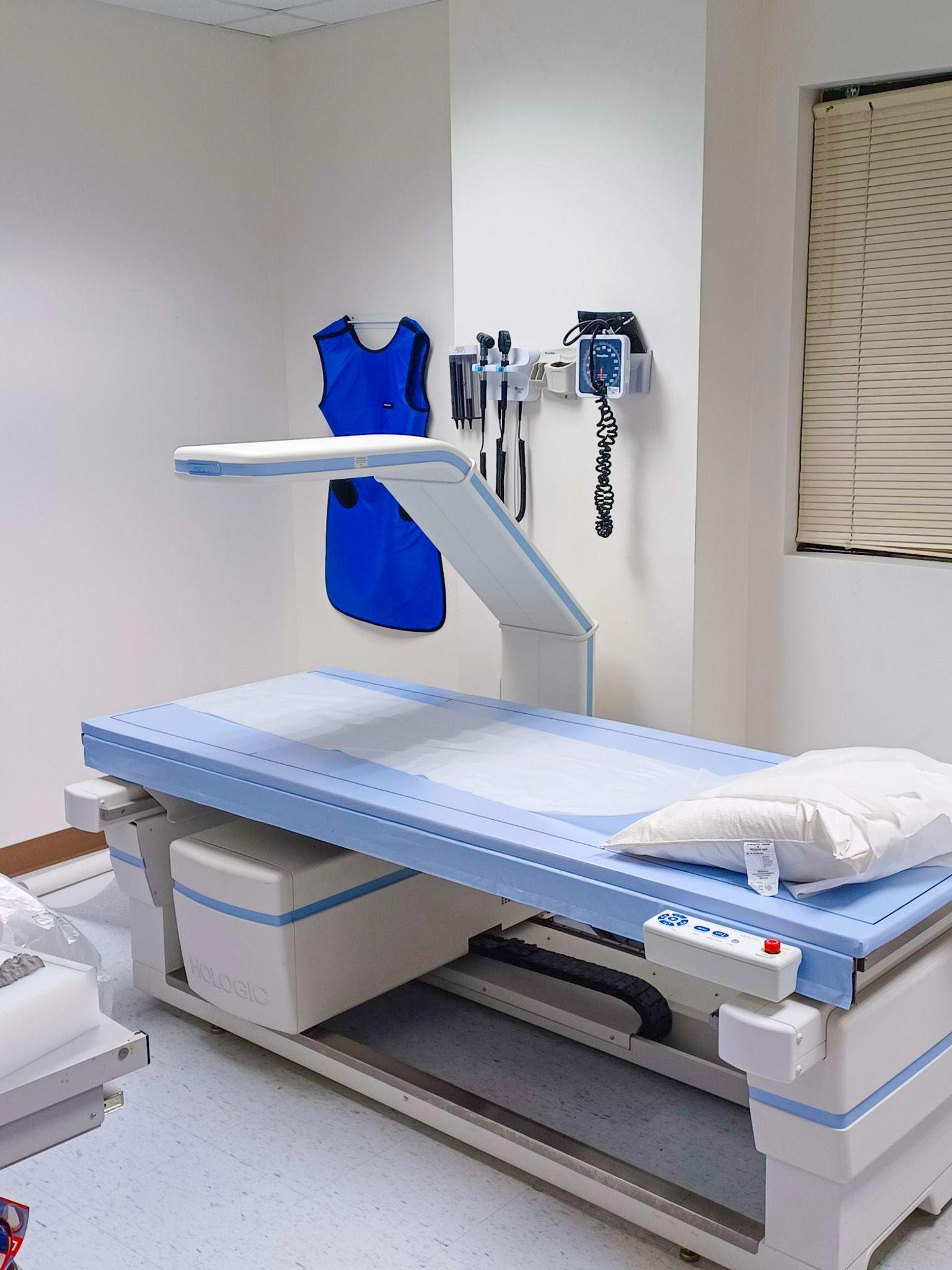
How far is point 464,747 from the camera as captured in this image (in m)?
2.70

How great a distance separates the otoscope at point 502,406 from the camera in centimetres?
337

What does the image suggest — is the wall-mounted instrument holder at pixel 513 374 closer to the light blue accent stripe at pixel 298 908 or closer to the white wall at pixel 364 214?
the white wall at pixel 364 214

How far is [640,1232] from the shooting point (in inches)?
86.1

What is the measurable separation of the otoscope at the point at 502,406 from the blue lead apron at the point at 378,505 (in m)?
0.62

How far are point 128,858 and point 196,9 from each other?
8.27 ft

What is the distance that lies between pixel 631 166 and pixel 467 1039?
83.4 inches

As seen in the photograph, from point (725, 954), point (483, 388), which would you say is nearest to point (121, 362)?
point (483, 388)

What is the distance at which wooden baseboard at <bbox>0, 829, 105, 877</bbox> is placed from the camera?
382 cm

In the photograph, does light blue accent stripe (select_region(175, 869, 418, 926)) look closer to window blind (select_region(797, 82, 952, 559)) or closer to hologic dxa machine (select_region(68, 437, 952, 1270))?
hologic dxa machine (select_region(68, 437, 952, 1270))

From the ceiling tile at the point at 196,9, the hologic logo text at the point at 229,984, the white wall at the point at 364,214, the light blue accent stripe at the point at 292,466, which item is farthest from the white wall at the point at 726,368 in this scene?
the ceiling tile at the point at 196,9

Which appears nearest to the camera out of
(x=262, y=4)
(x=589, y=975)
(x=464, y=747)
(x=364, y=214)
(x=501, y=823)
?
(x=501, y=823)

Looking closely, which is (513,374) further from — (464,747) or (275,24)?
(275,24)

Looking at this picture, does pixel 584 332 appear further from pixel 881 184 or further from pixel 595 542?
pixel 881 184

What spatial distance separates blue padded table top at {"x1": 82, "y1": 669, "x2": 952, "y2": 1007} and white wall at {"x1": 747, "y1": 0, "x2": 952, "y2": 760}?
0.74 meters
